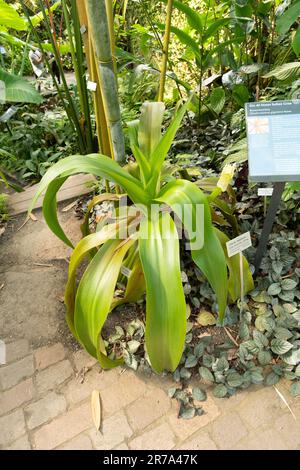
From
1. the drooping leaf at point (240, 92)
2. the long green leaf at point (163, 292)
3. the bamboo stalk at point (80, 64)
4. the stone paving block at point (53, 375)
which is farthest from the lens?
the drooping leaf at point (240, 92)

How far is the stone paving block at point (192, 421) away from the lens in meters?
1.12

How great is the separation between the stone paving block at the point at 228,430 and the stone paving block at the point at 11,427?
674 mm

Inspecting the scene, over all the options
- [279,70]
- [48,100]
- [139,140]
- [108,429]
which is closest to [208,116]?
[279,70]

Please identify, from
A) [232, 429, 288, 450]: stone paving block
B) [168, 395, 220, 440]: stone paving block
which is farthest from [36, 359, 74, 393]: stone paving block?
[232, 429, 288, 450]: stone paving block

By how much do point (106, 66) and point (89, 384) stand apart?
1.14m

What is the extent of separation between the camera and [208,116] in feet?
7.55

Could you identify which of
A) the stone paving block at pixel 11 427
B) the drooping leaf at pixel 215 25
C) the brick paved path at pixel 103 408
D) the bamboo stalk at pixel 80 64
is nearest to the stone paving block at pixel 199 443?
the brick paved path at pixel 103 408

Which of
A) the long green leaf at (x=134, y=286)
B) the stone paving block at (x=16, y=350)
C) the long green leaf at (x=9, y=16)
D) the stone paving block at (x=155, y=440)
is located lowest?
the stone paving block at (x=155, y=440)

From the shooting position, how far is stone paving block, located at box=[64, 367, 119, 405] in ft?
4.03

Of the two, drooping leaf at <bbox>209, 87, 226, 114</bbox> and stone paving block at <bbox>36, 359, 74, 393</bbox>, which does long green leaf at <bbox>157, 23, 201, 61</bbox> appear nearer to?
drooping leaf at <bbox>209, 87, 226, 114</bbox>

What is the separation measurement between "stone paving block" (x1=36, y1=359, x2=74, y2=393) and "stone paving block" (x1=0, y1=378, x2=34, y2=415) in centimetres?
4

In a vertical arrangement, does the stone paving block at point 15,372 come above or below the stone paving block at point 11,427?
above

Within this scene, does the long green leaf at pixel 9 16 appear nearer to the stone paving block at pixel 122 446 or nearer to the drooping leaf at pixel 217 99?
the drooping leaf at pixel 217 99

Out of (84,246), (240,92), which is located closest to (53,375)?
(84,246)
